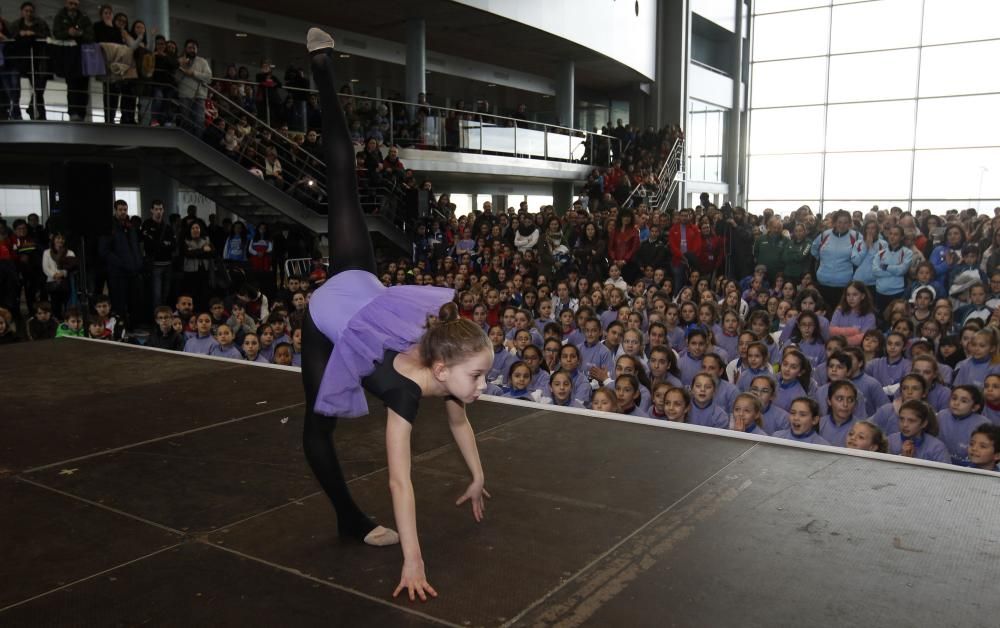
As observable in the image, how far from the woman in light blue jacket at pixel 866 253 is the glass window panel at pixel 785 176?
10894 mm

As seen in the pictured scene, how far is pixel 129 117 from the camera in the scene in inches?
330

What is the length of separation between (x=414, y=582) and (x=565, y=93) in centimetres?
1646

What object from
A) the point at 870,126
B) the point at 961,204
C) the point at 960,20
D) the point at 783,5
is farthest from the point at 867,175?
the point at 783,5

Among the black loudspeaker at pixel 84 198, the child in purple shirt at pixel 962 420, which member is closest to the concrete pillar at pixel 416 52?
the black loudspeaker at pixel 84 198

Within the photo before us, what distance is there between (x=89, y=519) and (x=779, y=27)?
18838 mm

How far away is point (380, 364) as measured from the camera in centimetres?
192

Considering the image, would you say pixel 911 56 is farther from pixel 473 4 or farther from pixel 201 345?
pixel 201 345

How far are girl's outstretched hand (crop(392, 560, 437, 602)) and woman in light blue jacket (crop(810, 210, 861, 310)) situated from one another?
6.07m

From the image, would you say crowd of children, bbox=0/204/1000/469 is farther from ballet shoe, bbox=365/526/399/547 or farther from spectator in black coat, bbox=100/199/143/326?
ballet shoe, bbox=365/526/399/547

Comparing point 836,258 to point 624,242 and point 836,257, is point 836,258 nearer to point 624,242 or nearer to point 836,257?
point 836,257

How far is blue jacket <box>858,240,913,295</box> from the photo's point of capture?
21.9ft

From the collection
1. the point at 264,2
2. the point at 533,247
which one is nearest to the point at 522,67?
the point at 264,2

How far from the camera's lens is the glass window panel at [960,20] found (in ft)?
48.7

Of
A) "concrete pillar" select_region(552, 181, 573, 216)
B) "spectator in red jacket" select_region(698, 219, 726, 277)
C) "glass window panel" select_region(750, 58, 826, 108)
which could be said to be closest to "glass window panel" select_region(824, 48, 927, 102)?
"glass window panel" select_region(750, 58, 826, 108)
